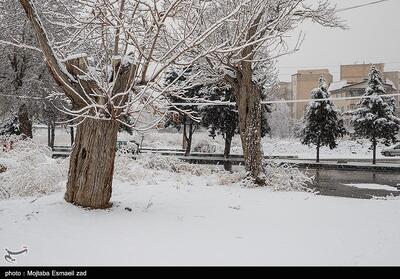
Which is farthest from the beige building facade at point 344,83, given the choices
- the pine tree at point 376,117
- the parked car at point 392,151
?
the pine tree at point 376,117

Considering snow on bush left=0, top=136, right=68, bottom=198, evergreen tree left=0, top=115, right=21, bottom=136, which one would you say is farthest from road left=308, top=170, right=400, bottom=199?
evergreen tree left=0, top=115, right=21, bottom=136

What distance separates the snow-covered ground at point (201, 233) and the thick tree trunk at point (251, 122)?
3.54 metres

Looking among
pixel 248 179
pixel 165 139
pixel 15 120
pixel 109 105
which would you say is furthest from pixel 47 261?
pixel 165 139

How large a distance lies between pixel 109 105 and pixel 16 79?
16.7m

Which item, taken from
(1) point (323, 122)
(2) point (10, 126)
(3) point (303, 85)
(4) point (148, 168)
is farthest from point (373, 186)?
(3) point (303, 85)

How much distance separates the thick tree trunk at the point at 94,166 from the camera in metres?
5.58

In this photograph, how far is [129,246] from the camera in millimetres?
3982

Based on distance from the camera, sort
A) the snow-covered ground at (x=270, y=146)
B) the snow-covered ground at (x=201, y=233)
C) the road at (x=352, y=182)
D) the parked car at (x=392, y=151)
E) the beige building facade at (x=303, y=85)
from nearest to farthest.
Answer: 1. the snow-covered ground at (x=201, y=233)
2. the road at (x=352, y=182)
3. the parked car at (x=392, y=151)
4. the snow-covered ground at (x=270, y=146)
5. the beige building facade at (x=303, y=85)

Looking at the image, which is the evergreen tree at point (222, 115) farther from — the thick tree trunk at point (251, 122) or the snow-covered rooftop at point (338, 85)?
the snow-covered rooftop at point (338, 85)

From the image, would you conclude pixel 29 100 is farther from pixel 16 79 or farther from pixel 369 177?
pixel 369 177

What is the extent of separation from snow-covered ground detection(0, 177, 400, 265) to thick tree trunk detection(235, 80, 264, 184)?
354 centimetres

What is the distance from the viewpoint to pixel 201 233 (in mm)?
4559

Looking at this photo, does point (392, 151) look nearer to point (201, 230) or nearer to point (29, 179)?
point (29, 179)

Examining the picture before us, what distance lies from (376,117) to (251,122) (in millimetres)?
18210
